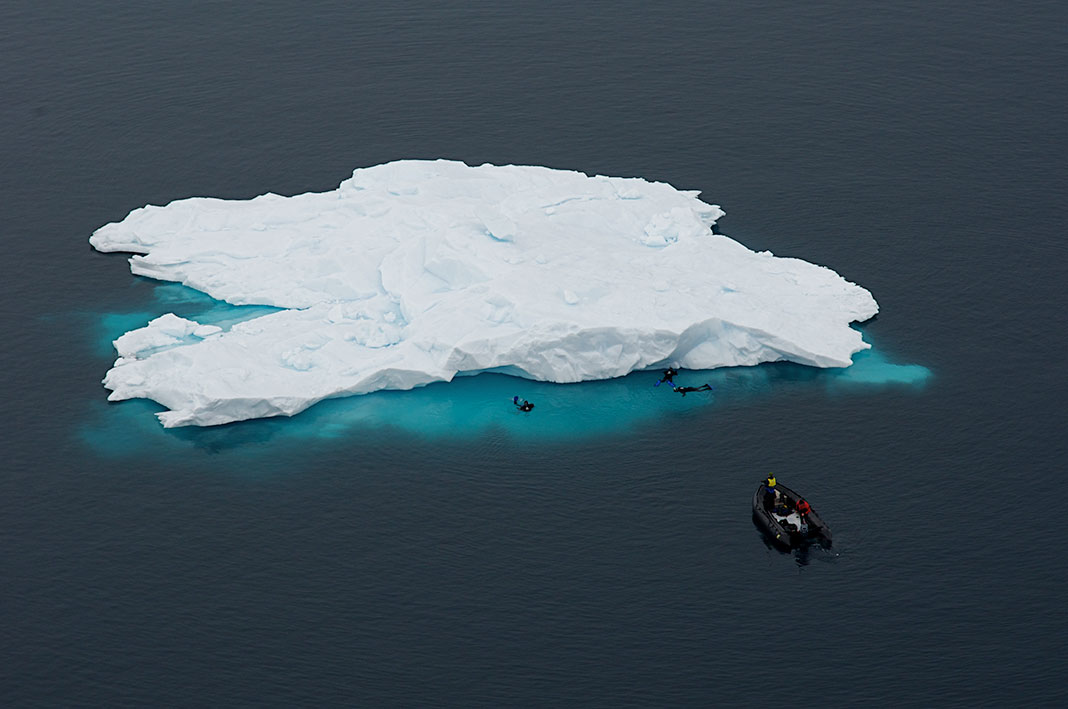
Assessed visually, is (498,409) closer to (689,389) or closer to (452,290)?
(452,290)

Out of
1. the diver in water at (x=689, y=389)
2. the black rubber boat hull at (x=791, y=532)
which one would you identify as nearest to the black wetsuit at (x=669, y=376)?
the diver in water at (x=689, y=389)

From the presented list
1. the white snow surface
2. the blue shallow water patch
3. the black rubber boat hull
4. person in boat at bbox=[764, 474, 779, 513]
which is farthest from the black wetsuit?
the black rubber boat hull

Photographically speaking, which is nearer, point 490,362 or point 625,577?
point 625,577

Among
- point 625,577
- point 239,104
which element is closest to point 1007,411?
point 625,577

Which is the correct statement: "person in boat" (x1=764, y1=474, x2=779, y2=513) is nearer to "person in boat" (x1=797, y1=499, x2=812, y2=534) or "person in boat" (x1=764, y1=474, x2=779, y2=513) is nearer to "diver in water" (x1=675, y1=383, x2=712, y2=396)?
"person in boat" (x1=797, y1=499, x2=812, y2=534)

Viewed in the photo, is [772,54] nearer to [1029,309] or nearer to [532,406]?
[1029,309]

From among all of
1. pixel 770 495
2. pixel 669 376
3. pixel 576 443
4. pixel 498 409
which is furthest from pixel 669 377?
pixel 770 495
